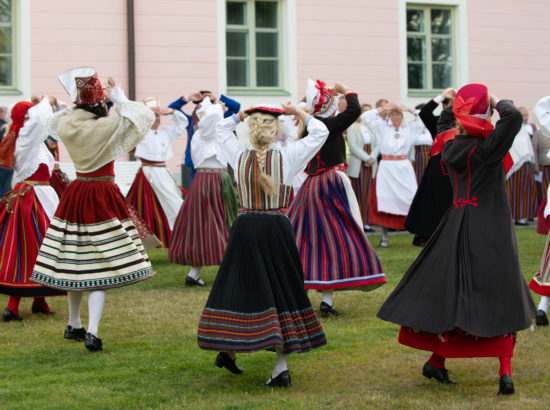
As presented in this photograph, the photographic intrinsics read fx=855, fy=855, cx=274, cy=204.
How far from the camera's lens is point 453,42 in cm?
1542

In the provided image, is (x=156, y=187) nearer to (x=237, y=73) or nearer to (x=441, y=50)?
(x=237, y=73)

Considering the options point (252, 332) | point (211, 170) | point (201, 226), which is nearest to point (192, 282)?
point (201, 226)

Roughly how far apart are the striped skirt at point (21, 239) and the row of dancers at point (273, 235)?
0.04 ft

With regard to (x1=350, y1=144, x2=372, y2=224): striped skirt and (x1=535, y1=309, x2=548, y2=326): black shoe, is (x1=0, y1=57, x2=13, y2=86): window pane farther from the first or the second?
(x1=535, y1=309, x2=548, y2=326): black shoe

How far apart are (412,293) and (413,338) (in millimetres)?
247

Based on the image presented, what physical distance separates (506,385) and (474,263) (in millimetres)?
661

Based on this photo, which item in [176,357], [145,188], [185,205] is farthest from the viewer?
[145,188]

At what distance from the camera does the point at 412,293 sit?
4602 millimetres

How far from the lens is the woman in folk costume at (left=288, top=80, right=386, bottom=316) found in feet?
21.1

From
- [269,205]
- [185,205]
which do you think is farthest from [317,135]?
[185,205]

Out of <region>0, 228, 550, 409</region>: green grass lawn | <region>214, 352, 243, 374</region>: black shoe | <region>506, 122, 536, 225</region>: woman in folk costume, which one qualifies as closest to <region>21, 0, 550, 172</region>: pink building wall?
<region>506, 122, 536, 225</region>: woman in folk costume

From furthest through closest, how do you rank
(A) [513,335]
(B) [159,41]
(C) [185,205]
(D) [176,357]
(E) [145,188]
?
1. (B) [159,41]
2. (E) [145,188]
3. (C) [185,205]
4. (D) [176,357]
5. (A) [513,335]

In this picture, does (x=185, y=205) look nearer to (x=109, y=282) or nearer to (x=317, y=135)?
(x=109, y=282)

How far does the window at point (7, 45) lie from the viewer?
41.6ft
